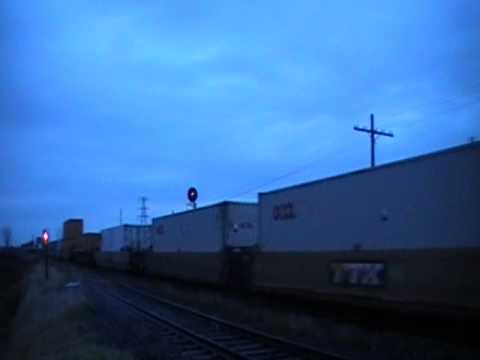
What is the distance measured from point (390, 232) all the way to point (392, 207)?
549mm

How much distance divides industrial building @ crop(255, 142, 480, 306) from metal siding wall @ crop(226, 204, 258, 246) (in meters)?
4.82

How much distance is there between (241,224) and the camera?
22.3 metres

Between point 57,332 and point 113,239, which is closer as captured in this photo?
point 57,332

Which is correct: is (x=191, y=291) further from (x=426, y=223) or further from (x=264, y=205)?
Result: (x=426, y=223)

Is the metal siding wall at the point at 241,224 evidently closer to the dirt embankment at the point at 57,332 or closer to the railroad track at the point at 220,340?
the railroad track at the point at 220,340

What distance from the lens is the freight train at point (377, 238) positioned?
1061 cm

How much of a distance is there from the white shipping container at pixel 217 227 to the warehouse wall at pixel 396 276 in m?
5.12

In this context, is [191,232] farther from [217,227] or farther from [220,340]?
[220,340]

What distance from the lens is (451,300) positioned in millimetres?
10539

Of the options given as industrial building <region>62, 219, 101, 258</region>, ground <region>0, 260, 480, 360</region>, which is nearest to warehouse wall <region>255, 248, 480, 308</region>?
ground <region>0, 260, 480, 360</region>

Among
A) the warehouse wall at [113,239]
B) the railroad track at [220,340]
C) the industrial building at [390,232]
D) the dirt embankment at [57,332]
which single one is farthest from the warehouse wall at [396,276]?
the warehouse wall at [113,239]

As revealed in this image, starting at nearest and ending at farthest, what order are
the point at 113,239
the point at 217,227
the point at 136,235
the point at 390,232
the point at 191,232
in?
the point at 390,232, the point at 217,227, the point at 191,232, the point at 136,235, the point at 113,239

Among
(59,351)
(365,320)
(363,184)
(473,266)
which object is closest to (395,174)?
(363,184)

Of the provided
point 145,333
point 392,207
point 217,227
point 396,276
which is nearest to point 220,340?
point 145,333
